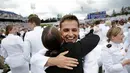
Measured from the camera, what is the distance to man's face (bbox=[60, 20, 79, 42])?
77.7 inches

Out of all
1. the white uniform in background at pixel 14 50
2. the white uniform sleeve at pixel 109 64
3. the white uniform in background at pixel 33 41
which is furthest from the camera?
the white uniform in background at pixel 14 50

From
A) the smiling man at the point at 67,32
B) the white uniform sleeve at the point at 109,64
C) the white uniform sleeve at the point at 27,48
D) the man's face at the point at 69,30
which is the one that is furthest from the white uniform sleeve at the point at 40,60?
the white uniform sleeve at the point at 27,48

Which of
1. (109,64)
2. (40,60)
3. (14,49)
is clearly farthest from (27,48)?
(40,60)

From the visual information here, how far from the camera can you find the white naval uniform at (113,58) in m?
3.79

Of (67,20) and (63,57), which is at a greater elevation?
(67,20)

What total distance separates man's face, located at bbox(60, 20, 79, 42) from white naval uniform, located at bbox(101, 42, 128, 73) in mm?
1878

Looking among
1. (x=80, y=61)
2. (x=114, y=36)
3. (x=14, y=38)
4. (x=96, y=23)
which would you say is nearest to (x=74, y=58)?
(x=80, y=61)

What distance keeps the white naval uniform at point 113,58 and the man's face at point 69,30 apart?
1878 mm

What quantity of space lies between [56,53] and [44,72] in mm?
245

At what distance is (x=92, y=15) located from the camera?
73.9 m

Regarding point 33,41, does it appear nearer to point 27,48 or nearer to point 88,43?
point 27,48

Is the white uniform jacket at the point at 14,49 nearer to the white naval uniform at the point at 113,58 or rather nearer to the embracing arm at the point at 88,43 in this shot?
the white naval uniform at the point at 113,58

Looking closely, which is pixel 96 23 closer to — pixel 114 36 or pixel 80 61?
pixel 114 36

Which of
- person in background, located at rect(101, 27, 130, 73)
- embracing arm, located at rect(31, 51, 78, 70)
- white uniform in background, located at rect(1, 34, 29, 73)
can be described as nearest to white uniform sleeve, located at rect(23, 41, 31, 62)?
white uniform in background, located at rect(1, 34, 29, 73)
